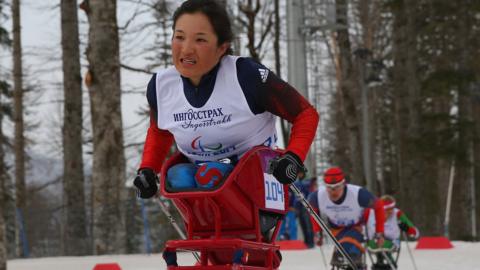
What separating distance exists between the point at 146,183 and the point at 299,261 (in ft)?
34.1

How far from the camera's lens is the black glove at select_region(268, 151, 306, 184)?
12.6 feet

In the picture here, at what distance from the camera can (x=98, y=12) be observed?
13141 mm

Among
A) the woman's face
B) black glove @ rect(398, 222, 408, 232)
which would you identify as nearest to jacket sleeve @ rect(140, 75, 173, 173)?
the woman's face

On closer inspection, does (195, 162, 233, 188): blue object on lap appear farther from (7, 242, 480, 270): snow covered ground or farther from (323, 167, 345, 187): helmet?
(7, 242, 480, 270): snow covered ground

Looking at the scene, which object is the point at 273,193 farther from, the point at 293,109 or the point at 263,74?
the point at 263,74

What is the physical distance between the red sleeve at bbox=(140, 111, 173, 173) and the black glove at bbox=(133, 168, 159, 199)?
10 cm

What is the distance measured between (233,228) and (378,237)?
7212 mm

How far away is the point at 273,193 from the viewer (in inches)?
160

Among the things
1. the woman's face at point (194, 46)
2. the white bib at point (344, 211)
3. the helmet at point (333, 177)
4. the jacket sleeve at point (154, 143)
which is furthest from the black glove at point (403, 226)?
the woman's face at point (194, 46)

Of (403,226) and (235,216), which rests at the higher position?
(235,216)

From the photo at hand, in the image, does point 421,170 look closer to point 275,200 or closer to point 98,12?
point 98,12

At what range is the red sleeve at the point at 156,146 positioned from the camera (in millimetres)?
4395

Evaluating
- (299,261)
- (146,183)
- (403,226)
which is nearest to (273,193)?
(146,183)

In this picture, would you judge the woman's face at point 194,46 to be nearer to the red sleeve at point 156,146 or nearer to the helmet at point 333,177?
the red sleeve at point 156,146
